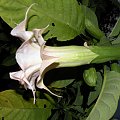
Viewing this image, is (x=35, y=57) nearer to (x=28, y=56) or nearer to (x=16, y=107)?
(x=28, y=56)

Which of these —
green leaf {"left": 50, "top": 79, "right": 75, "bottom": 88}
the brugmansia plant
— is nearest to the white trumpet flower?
the brugmansia plant

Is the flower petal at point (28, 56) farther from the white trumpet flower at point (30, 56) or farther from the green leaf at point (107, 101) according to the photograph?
the green leaf at point (107, 101)

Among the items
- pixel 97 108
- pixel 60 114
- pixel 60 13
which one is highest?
pixel 60 13

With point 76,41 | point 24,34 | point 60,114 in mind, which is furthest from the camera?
point 60,114

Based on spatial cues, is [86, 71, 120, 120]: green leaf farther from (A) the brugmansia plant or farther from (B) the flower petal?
(B) the flower petal

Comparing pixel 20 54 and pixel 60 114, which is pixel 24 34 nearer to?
pixel 20 54

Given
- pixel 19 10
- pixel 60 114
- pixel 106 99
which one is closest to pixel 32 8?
pixel 19 10
